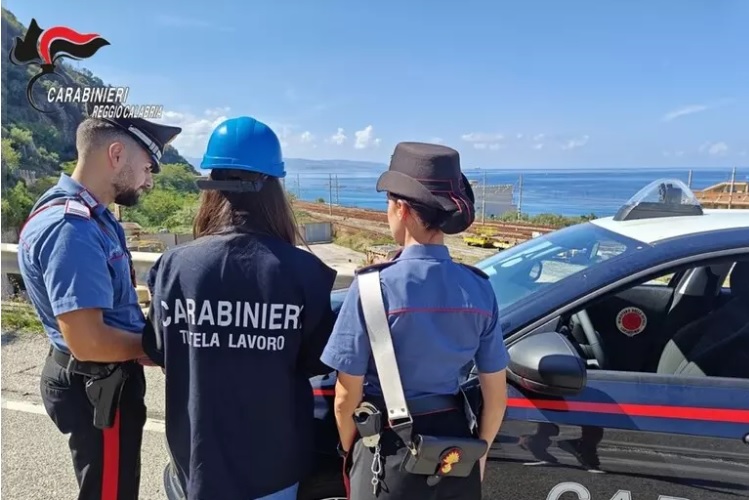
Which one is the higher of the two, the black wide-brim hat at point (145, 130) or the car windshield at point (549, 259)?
the black wide-brim hat at point (145, 130)

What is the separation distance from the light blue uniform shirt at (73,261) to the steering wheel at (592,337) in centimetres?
206

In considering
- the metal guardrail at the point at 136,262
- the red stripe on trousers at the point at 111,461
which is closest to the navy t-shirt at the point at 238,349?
the red stripe on trousers at the point at 111,461

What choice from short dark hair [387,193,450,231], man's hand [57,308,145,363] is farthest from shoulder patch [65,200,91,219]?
short dark hair [387,193,450,231]

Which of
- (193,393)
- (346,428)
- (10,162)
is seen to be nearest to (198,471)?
(193,393)

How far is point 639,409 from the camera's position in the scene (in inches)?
67.2

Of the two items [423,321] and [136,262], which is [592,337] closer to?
[423,321]

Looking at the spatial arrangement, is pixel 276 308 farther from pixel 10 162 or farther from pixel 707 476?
pixel 10 162

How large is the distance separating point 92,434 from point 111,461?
13 cm

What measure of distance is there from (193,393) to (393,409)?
602mm

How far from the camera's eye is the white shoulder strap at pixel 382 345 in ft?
4.33

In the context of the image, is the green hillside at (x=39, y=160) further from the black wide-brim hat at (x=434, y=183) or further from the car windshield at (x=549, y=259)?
the black wide-brim hat at (x=434, y=183)

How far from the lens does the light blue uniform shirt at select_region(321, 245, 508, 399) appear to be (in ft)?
4.37

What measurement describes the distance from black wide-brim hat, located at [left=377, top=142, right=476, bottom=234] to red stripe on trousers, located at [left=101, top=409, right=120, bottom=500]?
1.44m

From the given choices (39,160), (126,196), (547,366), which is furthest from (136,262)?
(39,160)
